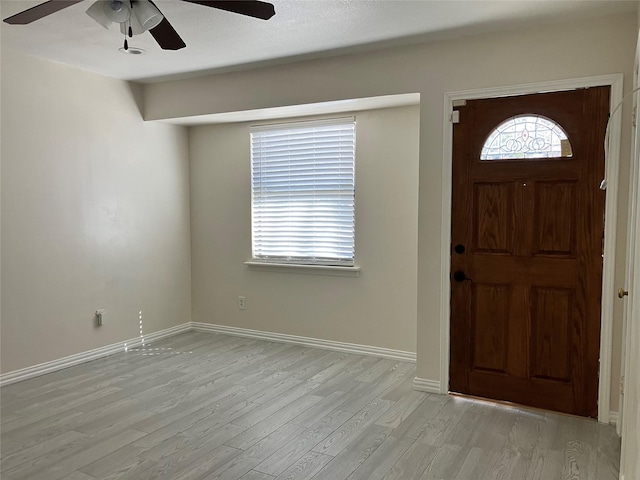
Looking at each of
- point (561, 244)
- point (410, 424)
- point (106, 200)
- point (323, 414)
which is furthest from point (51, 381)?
point (561, 244)

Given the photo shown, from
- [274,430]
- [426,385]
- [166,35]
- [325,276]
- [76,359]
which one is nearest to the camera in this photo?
[166,35]

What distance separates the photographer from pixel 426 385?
3682mm

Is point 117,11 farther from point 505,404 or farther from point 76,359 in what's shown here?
point 505,404

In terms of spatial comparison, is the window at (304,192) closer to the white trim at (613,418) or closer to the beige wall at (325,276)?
the beige wall at (325,276)

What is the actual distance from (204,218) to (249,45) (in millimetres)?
2284

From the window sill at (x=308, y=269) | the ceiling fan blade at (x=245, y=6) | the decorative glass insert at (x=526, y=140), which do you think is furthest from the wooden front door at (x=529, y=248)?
the ceiling fan blade at (x=245, y=6)

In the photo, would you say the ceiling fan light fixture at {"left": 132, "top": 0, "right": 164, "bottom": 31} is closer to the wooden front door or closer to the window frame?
the wooden front door

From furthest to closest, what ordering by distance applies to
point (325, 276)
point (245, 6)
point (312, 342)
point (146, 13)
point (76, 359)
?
point (312, 342)
point (325, 276)
point (76, 359)
point (146, 13)
point (245, 6)

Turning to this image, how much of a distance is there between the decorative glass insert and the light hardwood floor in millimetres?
1695

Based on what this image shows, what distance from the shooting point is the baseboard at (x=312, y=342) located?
14.6ft

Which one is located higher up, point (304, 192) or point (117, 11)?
point (117, 11)

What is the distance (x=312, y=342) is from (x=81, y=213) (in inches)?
94.0

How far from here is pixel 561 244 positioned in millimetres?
3260

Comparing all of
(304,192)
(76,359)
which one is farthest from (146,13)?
(76,359)
